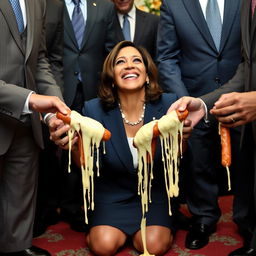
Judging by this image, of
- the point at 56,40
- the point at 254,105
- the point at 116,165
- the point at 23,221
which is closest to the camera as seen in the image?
the point at 254,105

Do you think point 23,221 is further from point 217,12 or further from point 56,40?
point 217,12

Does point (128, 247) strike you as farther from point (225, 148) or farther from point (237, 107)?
point (237, 107)

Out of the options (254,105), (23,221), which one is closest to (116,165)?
(23,221)

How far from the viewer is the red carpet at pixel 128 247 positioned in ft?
10.9

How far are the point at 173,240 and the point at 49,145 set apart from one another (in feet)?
3.80

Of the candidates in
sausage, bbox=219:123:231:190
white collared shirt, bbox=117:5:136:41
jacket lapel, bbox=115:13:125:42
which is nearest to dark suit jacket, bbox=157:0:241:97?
jacket lapel, bbox=115:13:125:42

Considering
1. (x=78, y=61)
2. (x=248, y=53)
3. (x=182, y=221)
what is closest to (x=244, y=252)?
(x=182, y=221)

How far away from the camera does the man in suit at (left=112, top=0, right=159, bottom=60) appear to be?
4336 millimetres

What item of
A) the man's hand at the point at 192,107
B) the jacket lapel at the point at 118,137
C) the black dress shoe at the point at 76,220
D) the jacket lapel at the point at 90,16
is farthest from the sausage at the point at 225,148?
the jacket lapel at the point at 90,16

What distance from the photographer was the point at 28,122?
3.02 m

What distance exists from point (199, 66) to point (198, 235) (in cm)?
113

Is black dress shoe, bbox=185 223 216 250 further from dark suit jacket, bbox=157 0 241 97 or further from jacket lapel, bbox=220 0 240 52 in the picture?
jacket lapel, bbox=220 0 240 52

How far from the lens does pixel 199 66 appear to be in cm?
353

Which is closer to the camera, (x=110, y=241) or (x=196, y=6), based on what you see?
(x=110, y=241)
